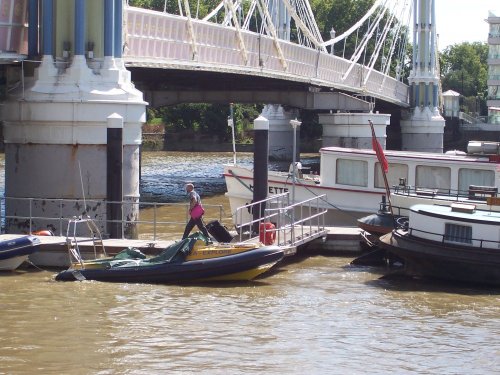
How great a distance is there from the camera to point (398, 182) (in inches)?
1339

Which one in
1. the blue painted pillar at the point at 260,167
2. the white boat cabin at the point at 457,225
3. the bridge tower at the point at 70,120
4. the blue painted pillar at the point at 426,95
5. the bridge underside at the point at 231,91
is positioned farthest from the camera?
the blue painted pillar at the point at 426,95

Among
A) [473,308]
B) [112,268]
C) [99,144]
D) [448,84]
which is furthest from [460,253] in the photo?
[448,84]

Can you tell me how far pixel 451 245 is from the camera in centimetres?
2619

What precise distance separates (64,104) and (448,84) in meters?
109

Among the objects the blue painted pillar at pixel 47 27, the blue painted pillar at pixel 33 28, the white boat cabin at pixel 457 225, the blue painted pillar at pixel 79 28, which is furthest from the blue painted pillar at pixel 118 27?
the white boat cabin at pixel 457 225

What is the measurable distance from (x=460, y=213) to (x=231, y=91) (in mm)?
31763

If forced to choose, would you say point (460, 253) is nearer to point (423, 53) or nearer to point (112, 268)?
point (112, 268)

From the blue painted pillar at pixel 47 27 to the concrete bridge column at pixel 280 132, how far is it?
5280 centimetres

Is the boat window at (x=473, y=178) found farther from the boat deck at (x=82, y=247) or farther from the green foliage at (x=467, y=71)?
the green foliage at (x=467, y=71)

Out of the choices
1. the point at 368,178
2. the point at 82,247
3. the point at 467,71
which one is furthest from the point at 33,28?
the point at 467,71

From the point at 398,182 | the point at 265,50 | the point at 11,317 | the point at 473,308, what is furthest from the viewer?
the point at 265,50

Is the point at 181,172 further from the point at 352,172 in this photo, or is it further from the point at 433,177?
the point at 433,177

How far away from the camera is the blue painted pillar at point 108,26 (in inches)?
1221

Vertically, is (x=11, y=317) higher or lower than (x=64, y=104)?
lower
